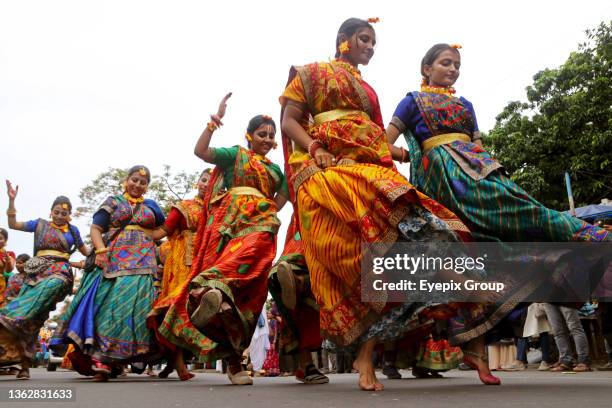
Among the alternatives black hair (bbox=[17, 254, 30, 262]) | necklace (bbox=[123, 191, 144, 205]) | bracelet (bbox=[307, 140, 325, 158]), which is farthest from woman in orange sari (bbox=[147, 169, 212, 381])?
black hair (bbox=[17, 254, 30, 262])

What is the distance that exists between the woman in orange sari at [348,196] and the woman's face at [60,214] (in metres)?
4.20

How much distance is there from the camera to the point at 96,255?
6.43 m

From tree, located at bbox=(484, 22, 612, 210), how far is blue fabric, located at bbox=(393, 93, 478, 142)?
489 inches

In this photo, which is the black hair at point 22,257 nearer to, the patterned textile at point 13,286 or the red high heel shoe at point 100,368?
the patterned textile at point 13,286

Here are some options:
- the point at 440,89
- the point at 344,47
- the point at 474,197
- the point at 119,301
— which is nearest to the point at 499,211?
the point at 474,197

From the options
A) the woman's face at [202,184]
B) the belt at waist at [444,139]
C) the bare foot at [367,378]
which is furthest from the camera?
the woman's face at [202,184]

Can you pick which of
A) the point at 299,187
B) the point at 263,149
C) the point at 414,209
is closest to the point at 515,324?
the point at 414,209

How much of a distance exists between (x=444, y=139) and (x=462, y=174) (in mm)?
372

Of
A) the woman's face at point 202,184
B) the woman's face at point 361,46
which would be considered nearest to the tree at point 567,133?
the woman's face at point 202,184

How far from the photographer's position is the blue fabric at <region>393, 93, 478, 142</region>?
14.6 feet

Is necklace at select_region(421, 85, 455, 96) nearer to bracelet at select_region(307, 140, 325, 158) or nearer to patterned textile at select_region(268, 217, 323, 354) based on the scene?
bracelet at select_region(307, 140, 325, 158)

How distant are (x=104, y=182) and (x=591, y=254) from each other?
24.9 metres

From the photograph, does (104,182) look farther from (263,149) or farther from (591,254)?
(591,254)

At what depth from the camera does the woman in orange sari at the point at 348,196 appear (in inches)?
138
